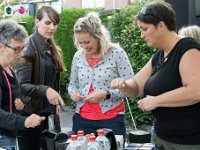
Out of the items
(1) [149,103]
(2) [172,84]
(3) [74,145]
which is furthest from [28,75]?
(2) [172,84]

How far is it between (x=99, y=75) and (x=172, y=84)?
0.98 metres

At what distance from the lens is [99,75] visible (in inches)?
128

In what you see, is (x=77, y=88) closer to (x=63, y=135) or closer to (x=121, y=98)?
(x=121, y=98)

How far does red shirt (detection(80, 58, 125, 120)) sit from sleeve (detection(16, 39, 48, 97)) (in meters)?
0.38

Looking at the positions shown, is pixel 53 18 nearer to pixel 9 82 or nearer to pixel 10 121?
pixel 9 82

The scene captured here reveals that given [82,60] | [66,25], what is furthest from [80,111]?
[66,25]

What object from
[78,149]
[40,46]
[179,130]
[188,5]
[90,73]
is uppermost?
[188,5]

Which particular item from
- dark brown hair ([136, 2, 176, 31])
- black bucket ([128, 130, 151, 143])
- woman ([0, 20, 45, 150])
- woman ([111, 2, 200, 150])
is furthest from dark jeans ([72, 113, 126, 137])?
dark brown hair ([136, 2, 176, 31])

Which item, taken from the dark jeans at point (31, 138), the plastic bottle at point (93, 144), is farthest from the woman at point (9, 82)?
the dark jeans at point (31, 138)

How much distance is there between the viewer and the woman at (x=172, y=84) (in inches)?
90.8

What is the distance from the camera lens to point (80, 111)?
Result: 338cm

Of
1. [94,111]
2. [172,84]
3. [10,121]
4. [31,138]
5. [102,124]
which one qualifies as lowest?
[31,138]

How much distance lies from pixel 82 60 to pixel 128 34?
339cm

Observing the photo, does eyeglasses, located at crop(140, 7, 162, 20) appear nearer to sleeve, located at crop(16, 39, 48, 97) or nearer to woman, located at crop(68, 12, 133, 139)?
woman, located at crop(68, 12, 133, 139)
